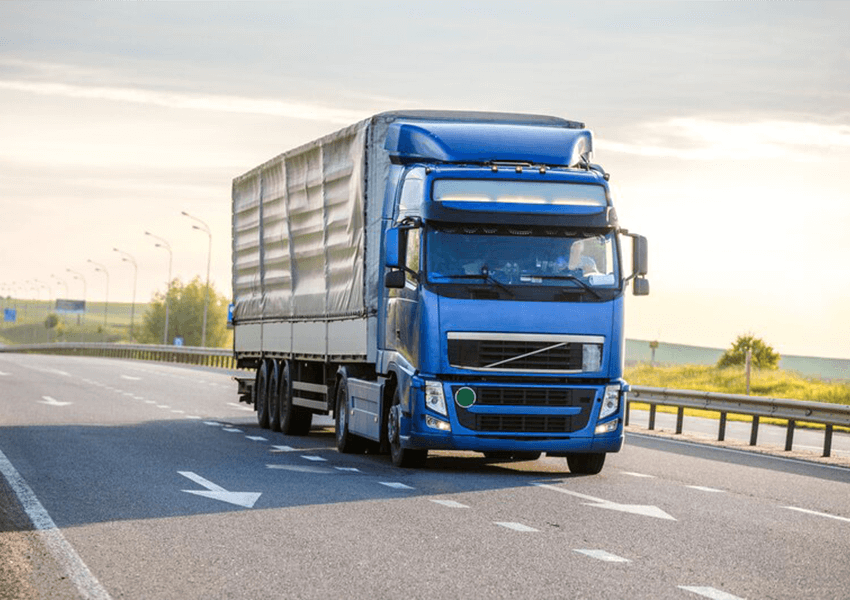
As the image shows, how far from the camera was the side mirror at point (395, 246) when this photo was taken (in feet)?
52.0

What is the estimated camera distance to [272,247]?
2306 centimetres

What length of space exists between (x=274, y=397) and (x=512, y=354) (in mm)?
8127

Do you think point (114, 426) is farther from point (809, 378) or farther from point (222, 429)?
point (809, 378)

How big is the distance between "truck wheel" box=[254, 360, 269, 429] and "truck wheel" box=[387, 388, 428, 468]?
717 cm

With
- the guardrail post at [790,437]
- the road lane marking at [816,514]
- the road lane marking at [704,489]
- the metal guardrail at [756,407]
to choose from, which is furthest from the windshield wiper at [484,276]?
the guardrail post at [790,437]

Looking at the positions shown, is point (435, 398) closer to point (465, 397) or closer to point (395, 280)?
point (465, 397)

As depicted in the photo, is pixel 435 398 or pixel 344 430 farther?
pixel 344 430

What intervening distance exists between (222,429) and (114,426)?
1565 millimetres

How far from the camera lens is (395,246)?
52.1 ft

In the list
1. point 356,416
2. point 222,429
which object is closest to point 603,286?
point 356,416

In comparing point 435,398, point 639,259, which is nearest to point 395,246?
point 435,398

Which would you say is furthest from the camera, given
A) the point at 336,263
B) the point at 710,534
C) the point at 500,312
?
the point at 336,263

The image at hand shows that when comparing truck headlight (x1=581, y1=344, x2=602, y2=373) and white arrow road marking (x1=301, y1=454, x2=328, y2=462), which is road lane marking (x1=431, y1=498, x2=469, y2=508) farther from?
white arrow road marking (x1=301, y1=454, x2=328, y2=462)

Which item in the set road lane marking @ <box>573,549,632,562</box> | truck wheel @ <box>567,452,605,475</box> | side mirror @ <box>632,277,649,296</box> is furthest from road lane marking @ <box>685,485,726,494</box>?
road lane marking @ <box>573,549,632,562</box>
